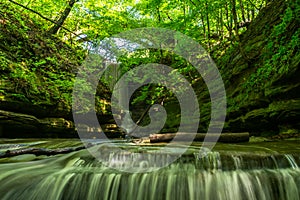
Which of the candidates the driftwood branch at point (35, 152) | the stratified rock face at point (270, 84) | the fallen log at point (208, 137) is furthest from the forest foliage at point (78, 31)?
the driftwood branch at point (35, 152)

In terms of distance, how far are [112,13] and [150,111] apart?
17.1 feet

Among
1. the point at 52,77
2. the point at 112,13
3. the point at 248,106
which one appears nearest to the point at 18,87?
the point at 52,77

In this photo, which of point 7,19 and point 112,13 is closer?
point 7,19

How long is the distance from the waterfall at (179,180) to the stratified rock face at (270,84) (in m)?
3.00

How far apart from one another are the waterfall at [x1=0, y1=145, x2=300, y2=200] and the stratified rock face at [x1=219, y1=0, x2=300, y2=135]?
118 inches

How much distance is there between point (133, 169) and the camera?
3787 millimetres

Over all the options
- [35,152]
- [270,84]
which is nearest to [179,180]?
[35,152]

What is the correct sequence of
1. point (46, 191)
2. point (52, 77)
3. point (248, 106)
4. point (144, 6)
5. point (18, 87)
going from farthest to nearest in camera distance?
point (144, 6) < point (52, 77) < point (18, 87) < point (248, 106) < point (46, 191)

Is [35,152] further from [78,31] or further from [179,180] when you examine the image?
[78,31]

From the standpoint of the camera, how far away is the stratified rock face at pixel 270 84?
19.6ft

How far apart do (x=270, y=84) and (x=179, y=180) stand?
4.71 m

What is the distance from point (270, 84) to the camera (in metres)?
6.62

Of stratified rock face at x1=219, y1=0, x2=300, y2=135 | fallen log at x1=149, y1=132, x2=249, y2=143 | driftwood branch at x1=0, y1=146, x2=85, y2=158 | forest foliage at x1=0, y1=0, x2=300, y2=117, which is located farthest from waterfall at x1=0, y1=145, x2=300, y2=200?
forest foliage at x1=0, y1=0, x2=300, y2=117

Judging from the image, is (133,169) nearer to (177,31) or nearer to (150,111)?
(177,31)
